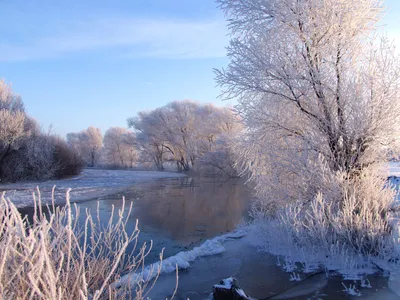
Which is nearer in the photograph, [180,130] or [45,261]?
[45,261]

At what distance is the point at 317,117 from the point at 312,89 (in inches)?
26.8

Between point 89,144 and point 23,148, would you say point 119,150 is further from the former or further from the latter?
point 23,148

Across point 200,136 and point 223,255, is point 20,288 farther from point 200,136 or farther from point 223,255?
point 200,136

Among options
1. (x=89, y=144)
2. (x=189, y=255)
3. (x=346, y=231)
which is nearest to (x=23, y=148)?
(x=189, y=255)

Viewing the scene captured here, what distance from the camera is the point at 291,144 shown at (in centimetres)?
790

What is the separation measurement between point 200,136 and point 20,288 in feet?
136

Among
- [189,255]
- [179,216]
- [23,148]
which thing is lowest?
[179,216]

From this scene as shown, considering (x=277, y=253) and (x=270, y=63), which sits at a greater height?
(x=270, y=63)

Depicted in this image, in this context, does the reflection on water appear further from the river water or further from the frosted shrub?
the frosted shrub

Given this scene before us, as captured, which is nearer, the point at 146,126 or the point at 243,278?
the point at 243,278

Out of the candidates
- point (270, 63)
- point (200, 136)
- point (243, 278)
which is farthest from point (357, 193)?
point (200, 136)

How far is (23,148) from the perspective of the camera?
27.8 meters

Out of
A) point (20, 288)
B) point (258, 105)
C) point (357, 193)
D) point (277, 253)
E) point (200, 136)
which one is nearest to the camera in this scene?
point (20, 288)

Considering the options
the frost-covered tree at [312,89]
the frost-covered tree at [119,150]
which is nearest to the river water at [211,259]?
Answer: the frost-covered tree at [312,89]
